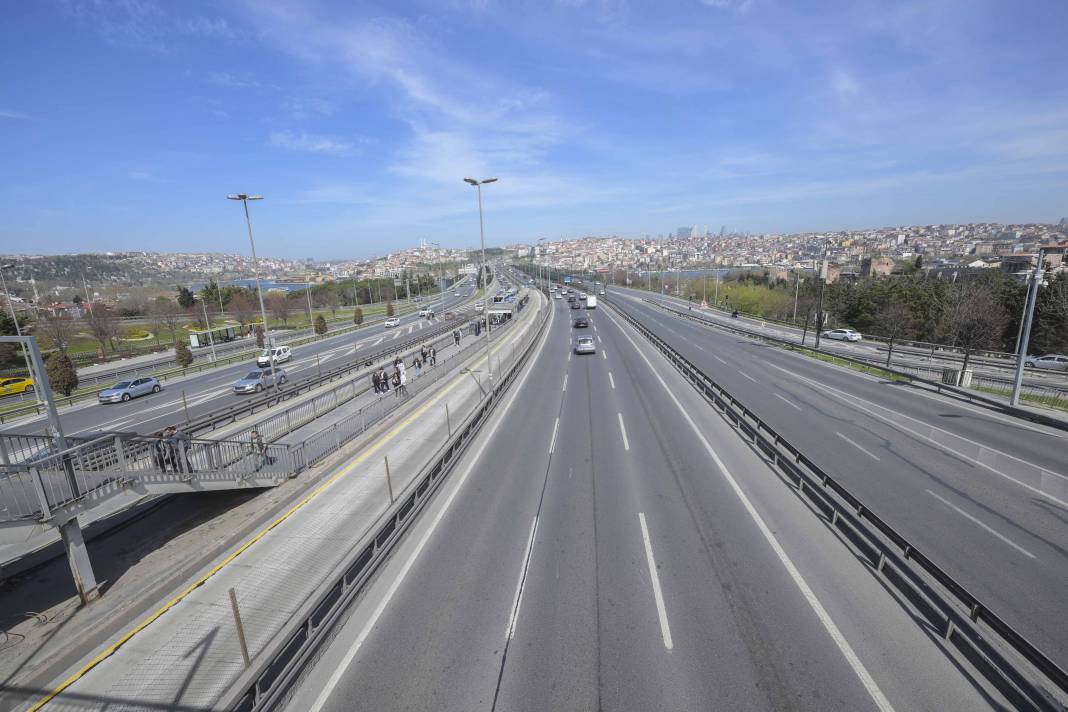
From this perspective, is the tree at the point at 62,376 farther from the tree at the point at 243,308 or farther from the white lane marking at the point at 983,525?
the tree at the point at 243,308

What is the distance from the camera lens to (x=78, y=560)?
25.9 ft

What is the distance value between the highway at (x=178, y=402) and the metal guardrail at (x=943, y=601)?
20.0 meters

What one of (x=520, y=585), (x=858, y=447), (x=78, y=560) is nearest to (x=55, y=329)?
(x=78, y=560)

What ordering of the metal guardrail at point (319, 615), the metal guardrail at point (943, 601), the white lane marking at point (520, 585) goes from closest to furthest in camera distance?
1. the metal guardrail at point (943, 601)
2. the metal guardrail at point (319, 615)
3. the white lane marking at point (520, 585)

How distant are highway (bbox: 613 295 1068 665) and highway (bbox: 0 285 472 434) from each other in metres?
21.8

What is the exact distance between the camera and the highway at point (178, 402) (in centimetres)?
2033

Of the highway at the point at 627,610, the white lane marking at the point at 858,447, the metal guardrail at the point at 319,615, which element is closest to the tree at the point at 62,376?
the metal guardrail at the point at 319,615

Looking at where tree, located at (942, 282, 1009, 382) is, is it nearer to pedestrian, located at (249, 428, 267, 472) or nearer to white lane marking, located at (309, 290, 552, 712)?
white lane marking, located at (309, 290, 552, 712)

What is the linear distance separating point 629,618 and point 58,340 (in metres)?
54.3

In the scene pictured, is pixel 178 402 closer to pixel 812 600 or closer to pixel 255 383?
pixel 255 383

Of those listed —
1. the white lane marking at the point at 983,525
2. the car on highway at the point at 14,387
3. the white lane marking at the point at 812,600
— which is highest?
the white lane marking at the point at 812,600

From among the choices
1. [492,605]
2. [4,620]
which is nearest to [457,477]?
[492,605]

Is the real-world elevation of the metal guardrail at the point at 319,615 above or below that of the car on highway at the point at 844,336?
above

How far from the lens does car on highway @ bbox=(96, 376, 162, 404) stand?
24.8 m
